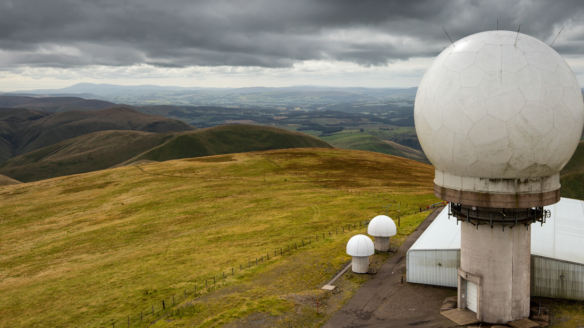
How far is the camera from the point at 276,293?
120 ft

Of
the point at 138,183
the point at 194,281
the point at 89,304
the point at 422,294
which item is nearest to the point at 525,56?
the point at 422,294

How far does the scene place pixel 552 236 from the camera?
37.4 metres

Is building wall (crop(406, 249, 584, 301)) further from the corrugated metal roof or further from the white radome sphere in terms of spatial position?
the white radome sphere

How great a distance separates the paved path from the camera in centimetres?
3058

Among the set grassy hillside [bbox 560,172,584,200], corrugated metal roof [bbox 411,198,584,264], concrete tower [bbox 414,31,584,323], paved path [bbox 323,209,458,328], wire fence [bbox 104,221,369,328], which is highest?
concrete tower [bbox 414,31,584,323]

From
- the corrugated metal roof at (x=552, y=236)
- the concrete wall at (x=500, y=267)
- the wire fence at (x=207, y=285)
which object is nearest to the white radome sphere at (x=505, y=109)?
the concrete wall at (x=500, y=267)

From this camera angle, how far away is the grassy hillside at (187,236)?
36625 mm

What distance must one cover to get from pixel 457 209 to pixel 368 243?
12559 mm

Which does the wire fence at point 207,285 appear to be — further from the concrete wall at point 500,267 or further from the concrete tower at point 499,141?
the concrete tower at point 499,141

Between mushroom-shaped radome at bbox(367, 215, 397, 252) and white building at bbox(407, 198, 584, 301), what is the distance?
14.2 ft

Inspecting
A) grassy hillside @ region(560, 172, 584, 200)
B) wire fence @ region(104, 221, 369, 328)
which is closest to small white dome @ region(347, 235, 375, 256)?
wire fence @ region(104, 221, 369, 328)

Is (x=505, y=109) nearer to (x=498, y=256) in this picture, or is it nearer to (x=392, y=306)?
(x=498, y=256)

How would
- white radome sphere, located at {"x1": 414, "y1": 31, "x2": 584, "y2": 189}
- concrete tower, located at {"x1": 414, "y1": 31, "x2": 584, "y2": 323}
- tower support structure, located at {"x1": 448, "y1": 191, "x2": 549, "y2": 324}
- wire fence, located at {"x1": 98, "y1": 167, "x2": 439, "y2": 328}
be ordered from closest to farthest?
1. white radome sphere, located at {"x1": 414, "y1": 31, "x2": 584, "y2": 189}
2. concrete tower, located at {"x1": 414, "y1": 31, "x2": 584, "y2": 323}
3. tower support structure, located at {"x1": 448, "y1": 191, "x2": 549, "y2": 324}
4. wire fence, located at {"x1": 98, "y1": 167, "x2": 439, "y2": 328}

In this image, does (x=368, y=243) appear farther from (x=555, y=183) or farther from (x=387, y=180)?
(x=387, y=180)
